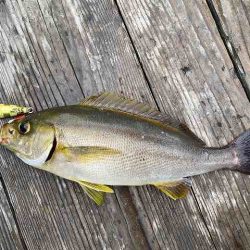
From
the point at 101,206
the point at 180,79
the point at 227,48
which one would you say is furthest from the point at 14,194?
the point at 227,48

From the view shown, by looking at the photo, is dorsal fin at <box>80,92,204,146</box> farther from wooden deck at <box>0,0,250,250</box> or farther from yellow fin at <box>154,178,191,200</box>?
yellow fin at <box>154,178,191,200</box>

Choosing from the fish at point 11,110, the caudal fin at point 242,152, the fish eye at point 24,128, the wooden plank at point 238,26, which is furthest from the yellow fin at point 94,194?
the wooden plank at point 238,26

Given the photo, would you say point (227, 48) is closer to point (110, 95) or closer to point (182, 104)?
point (182, 104)

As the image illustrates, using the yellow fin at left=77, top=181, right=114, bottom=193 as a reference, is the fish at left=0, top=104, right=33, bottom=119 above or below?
above

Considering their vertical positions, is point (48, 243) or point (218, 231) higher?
point (48, 243)

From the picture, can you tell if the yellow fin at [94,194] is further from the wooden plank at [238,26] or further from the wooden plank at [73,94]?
the wooden plank at [238,26]

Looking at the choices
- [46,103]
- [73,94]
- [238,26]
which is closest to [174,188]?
[73,94]

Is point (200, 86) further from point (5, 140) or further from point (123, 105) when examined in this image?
point (5, 140)

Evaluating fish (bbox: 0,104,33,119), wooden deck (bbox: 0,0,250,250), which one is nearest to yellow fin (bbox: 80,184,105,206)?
wooden deck (bbox: 0,0,250,250)
